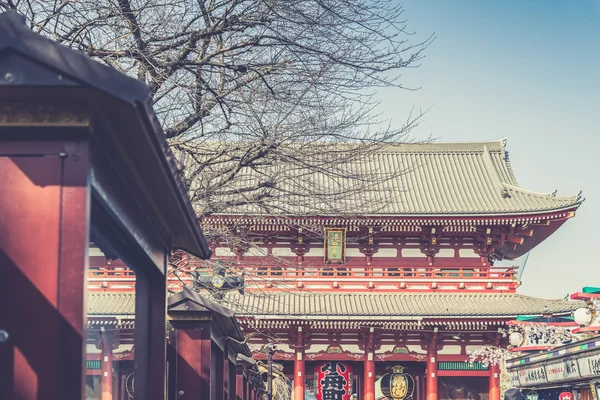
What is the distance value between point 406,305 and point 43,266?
24009 millimetres

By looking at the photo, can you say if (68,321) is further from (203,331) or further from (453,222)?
(453,222)

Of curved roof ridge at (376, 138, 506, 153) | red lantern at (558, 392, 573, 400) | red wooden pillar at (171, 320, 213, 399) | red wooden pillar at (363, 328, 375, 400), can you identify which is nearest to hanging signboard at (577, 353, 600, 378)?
red lantern at (558, 392, 573, 400)

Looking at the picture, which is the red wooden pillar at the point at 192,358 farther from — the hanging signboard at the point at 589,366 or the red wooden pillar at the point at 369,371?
the red wooden pillar at the point at 369,371

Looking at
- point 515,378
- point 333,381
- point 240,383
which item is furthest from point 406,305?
point 240,383

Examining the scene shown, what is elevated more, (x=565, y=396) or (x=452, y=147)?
(x=452, y=147)

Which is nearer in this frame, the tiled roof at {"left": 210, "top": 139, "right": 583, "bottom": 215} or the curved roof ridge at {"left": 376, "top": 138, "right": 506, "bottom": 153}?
the tiled roof at {"left": 210, "top": 139, "right": 583, "bottom": 215}

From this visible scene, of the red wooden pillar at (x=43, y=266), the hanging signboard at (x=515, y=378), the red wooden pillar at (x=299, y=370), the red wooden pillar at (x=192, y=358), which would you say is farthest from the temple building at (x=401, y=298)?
the red wooden pillar at (x=43, y=266)

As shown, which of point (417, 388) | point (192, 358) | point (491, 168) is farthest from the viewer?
point (491, 168)

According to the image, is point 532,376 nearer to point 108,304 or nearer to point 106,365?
point 108,304

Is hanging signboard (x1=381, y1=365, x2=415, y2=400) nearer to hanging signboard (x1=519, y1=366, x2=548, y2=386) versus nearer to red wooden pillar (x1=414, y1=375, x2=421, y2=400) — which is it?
red wooden pillar (x1=414, y1=375, x2=421, y2=400)

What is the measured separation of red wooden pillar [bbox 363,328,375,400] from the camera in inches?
1053

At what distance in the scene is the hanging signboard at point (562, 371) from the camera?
13.9 meters

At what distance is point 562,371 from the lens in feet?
47.5

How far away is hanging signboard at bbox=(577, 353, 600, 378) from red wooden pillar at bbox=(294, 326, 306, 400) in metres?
13.6
